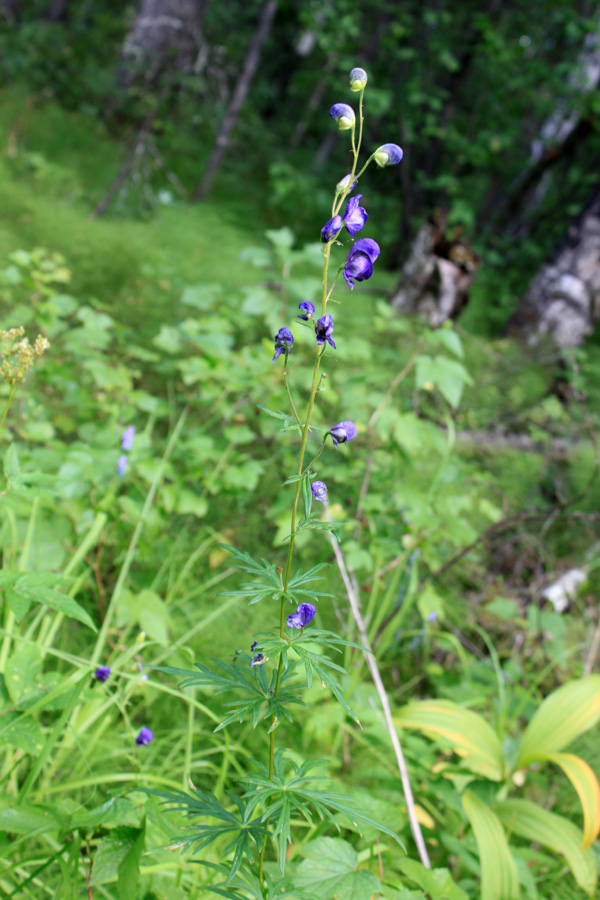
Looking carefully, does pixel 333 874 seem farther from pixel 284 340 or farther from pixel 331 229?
pixel 331 229

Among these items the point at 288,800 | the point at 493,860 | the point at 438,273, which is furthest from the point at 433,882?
the point at 438,273

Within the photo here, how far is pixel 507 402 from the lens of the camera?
3697 millimetres

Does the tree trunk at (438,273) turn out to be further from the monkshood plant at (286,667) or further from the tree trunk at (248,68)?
the monkshood plant at (286,667)

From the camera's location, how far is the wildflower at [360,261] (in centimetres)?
83

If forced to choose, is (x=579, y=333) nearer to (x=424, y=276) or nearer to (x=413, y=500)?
(x=424, y=276)

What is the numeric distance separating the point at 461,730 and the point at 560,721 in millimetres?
315

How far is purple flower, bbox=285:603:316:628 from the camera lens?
0.92 m

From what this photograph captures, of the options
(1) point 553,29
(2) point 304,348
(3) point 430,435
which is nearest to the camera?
(3) point 430,435

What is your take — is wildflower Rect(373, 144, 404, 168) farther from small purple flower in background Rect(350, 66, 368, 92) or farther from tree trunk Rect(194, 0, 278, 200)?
tree trunk Rect(194, 0, 278, 200)

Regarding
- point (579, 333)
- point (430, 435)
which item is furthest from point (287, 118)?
point (430, 435)

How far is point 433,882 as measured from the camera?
1.07 m

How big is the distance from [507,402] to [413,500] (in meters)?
1.95

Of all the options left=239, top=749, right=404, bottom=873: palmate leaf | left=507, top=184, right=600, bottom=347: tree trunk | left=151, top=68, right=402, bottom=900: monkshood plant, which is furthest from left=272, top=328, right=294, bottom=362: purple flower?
left=507, top=184, right=600, bottom=347: tree trunk

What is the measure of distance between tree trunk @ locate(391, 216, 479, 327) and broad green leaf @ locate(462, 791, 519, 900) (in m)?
2.97
